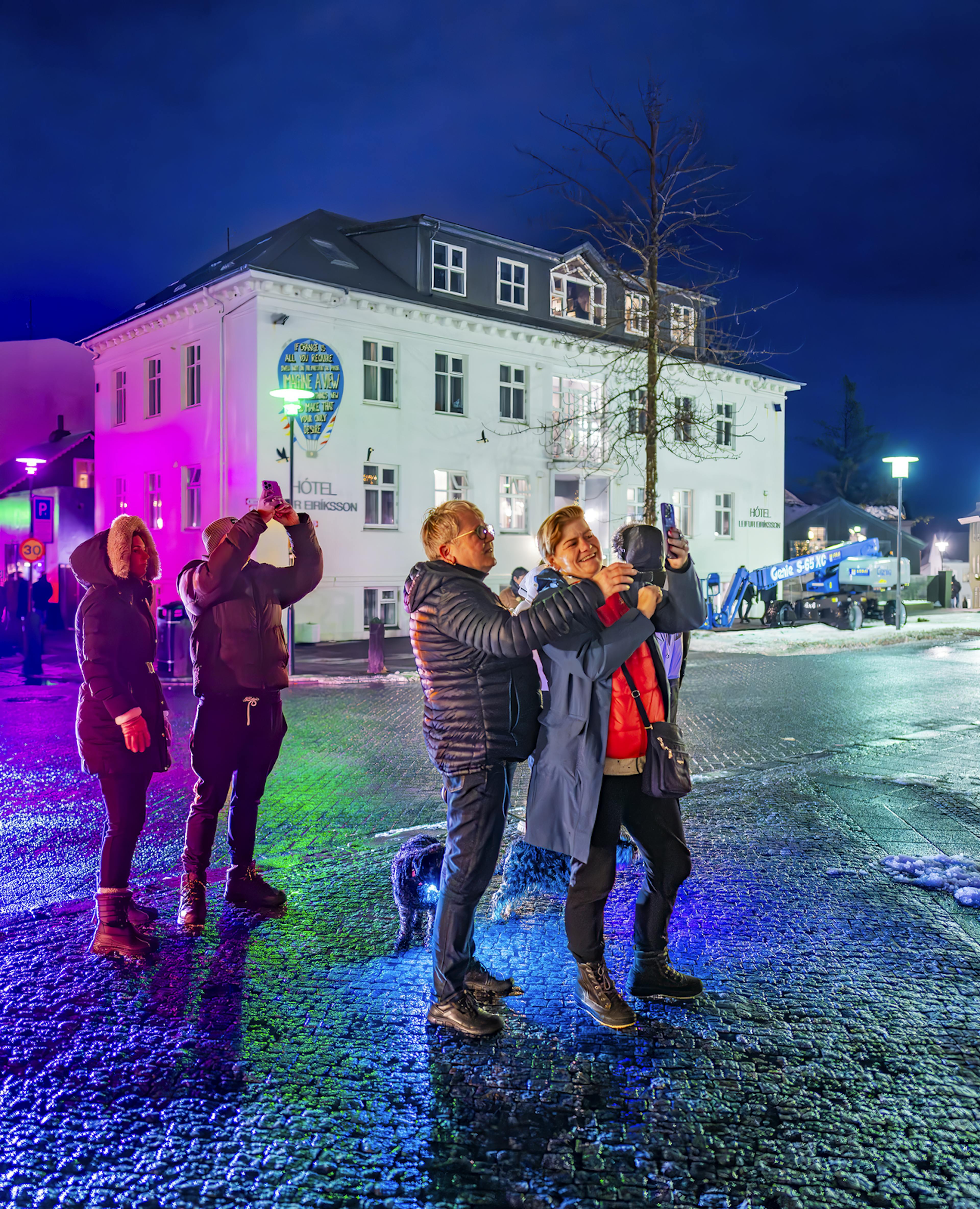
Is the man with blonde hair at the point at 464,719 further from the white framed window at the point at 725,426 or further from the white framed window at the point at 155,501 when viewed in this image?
the white framed window at the point at 725,426

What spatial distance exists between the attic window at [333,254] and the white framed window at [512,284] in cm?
467

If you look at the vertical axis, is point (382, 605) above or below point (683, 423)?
below

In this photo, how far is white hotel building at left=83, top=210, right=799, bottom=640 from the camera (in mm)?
22000

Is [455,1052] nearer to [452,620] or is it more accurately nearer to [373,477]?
[452,620]

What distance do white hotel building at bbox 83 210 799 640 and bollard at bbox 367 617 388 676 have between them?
499cm

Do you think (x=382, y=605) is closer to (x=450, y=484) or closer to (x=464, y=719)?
(x=450, y=484)

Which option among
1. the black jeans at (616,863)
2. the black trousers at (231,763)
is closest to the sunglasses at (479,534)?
the black jeans at (616,863)

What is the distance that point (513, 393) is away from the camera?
1051 inches

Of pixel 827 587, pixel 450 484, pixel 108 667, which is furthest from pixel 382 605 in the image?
pixel 108 667

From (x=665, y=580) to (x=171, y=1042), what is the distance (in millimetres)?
2492

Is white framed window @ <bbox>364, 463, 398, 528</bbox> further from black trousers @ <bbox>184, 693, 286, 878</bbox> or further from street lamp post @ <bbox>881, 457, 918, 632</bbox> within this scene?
black trousers @ <bbox>184, 693, 286, 878</bbox>

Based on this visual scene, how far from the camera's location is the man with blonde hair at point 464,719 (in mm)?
3391

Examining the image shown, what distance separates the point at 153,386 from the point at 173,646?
1303 centimetres

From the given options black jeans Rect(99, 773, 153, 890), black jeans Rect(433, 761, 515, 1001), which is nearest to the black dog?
black jeans Rect(433, 761, 515, 1001)
